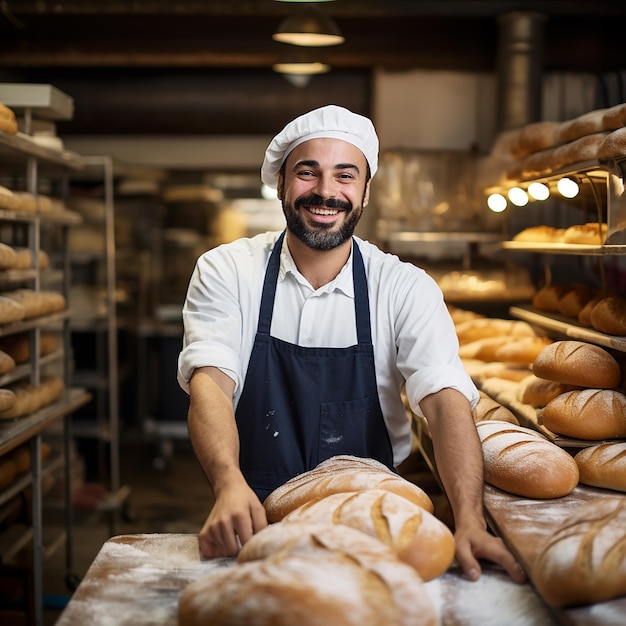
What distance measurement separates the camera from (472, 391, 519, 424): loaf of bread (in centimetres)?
255

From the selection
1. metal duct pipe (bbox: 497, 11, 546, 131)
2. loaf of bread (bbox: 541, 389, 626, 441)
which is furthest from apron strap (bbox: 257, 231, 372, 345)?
metal duct pipe (bbox: 497, 11, 546, 131)

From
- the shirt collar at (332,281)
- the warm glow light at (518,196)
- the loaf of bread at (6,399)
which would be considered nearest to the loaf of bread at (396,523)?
the shirt collar at (332,281)

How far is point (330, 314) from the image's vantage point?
2.32 m

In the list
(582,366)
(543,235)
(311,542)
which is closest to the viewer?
(311,542)

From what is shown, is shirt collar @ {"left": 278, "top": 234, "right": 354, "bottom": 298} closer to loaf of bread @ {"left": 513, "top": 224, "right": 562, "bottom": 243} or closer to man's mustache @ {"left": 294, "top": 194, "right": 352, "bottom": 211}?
man's mustache @ {"left": 294, "top": 194, "right": 352, "bottom": 211}

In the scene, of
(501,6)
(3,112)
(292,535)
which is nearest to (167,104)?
(501,6)

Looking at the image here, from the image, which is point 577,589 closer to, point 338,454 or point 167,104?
point 338,454

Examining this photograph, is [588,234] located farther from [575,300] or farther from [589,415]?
[589,415]

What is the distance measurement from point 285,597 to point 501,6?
14.0ft

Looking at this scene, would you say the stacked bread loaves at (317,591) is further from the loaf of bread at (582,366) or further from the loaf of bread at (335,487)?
the loaf of bread at (582,366)

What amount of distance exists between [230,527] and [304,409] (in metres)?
0.65

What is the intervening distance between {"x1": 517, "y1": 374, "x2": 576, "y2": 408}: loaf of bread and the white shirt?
0.48m

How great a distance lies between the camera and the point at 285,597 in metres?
1.16

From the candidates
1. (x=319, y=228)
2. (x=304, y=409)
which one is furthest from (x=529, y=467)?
(x=319, y=228)
